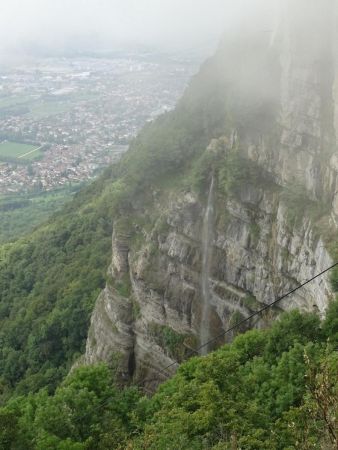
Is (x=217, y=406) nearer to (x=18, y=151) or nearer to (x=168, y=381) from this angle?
(x=168, y=381)

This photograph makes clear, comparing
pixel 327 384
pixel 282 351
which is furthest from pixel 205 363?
pixel 327 384

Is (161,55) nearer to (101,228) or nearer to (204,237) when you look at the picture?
(101,228)

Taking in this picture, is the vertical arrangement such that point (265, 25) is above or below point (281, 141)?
above

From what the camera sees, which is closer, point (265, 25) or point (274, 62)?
point (274, 62)

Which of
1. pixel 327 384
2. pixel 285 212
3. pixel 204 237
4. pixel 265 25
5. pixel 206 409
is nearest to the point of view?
pixel 327 384

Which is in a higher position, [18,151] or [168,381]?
[168,381]

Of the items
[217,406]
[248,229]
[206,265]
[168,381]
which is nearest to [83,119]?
[206,265]

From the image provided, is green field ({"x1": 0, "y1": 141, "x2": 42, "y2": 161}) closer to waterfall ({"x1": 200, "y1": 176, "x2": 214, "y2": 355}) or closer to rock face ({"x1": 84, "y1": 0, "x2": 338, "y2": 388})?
rock face ({"x1": 84, "y1": 0, "x2": 338, "y2": 388})
